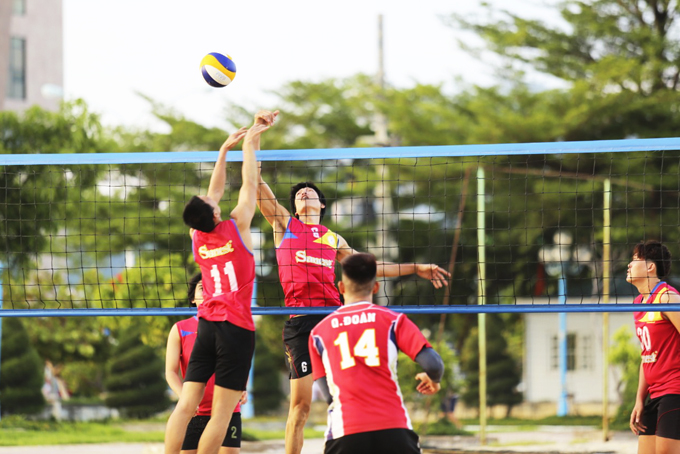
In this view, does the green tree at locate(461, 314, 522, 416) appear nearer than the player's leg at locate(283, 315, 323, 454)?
No

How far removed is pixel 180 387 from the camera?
618 centimetres

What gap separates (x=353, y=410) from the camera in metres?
4.67

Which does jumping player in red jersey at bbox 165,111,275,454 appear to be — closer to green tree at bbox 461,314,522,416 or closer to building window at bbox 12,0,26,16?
green tree at bbox 461,314,522,416

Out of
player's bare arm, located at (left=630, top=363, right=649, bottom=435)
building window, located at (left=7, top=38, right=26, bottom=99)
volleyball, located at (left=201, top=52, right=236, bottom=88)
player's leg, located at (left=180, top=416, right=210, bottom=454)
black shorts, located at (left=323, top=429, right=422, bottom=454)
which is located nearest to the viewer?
black shorts, located at (left=323, top=429, right=422, bottom=454)

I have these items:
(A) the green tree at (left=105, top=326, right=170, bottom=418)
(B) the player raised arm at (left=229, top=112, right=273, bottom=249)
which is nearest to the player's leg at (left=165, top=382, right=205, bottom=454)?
(B) the player raised arm at (left=229, top=112, right=273, bottom=249)

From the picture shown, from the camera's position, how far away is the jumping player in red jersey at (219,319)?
18.5 feet

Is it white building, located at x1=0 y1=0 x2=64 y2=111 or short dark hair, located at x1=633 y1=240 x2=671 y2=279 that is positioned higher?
white building, located at x1=0 y1=0 x2=64 y2=111

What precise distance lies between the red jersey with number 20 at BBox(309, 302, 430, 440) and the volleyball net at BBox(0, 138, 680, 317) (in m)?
2.01

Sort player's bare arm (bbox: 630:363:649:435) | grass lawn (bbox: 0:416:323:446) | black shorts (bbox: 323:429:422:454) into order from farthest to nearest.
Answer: grass lawn (bbox: 0:416:323:446), player's bare arm (bbox: 630:363:649:435), black shorts (bbox: 323:429:422:454)

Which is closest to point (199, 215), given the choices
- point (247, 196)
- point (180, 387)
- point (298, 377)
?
point (247, 196)

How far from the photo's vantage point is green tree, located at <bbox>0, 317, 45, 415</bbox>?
15758 mm

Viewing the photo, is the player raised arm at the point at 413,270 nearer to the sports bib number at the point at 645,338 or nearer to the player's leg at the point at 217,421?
the player's leg at the point at 217,421

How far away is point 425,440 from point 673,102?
13.2 m

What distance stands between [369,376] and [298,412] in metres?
2.11
